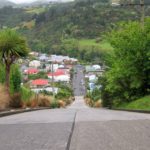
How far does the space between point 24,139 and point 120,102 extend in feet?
126

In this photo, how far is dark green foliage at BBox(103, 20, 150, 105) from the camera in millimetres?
41688

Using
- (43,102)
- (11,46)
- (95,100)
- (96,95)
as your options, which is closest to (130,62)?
(43,102)

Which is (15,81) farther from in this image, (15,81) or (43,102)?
(43,102)

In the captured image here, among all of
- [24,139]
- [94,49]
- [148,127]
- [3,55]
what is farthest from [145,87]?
[94,49]

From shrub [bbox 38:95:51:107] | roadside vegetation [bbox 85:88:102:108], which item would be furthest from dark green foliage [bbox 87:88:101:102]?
shrub [bbox 38:95:51:107]

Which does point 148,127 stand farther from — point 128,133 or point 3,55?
point 3,55

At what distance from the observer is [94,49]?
7815 inches

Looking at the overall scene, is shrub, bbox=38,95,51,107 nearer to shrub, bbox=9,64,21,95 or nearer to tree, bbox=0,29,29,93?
shrub, bbox=9,64,21,95

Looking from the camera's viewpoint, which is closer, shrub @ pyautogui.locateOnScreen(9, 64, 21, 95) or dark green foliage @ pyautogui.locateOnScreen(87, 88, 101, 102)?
shrub @ pyautogui.locateOnScreen(9, 64, 21, 95)

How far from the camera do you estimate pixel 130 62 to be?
41.9 m

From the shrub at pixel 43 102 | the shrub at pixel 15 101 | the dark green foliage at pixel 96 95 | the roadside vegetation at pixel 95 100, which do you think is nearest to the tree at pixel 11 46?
the shrub at pixel 15 101

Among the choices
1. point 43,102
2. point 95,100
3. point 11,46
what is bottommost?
point 95,100

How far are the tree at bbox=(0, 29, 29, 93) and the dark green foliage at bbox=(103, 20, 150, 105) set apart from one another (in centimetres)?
1161

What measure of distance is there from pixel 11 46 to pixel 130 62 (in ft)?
47.0
